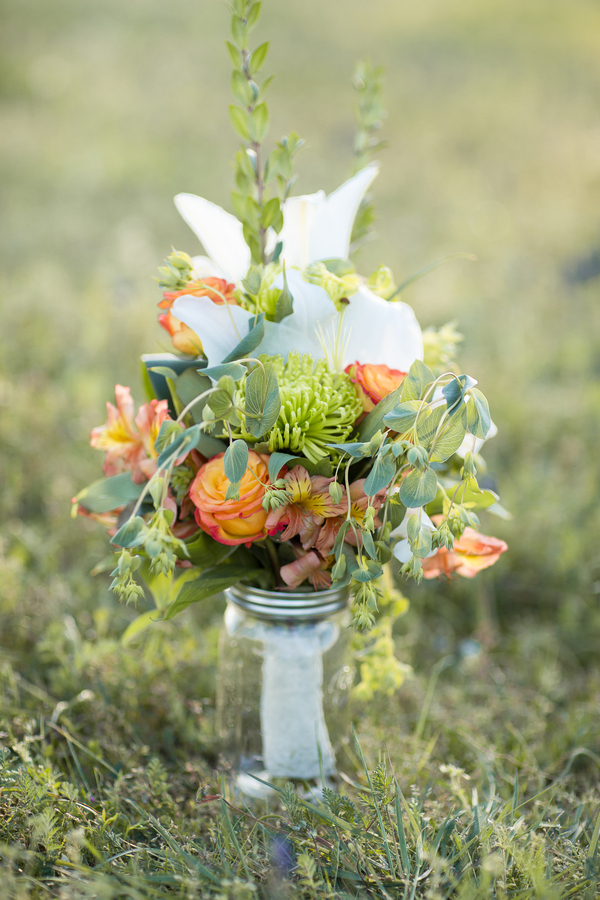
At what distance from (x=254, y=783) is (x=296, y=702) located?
162mm

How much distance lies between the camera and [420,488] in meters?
0.70

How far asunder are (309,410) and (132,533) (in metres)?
0.25

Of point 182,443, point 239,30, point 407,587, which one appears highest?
point 239,30

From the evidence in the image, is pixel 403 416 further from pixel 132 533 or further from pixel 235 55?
pixel 235 55

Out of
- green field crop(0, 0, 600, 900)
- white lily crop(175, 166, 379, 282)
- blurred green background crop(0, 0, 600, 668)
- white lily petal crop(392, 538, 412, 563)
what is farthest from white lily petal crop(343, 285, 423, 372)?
blurred green background crop(0, 0, 600, 668)

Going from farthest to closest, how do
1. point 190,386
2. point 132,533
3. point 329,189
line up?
point 329,189, point 190,386, point 132,533

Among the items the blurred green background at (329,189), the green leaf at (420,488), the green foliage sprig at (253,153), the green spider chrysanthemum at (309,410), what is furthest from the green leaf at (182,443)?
the blurred green background at (329,189)

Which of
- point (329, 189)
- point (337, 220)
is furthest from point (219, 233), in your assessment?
point (329, 189)

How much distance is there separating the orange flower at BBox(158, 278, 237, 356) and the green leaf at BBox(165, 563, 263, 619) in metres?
0.29

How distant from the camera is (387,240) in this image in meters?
4.28

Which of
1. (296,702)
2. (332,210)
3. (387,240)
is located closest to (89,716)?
(296,702)

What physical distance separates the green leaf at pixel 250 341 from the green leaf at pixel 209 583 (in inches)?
11.4

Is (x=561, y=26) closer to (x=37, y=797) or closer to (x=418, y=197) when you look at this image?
(x=418, y=197)

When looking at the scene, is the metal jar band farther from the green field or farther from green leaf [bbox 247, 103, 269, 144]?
green leaf [bbox 247, 103, 269, 144]
